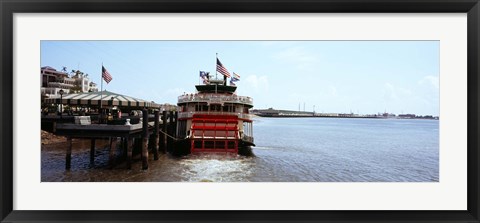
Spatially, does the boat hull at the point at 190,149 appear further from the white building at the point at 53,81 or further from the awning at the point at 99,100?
the white building at the point at 53,81

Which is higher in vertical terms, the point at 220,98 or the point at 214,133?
the point at 220,98

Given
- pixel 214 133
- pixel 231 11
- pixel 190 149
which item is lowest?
pixel 190 149

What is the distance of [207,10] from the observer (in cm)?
497

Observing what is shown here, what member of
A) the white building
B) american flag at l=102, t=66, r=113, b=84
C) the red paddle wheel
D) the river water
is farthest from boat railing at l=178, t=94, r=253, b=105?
american flag at l=102, t=66, r=113, b=84

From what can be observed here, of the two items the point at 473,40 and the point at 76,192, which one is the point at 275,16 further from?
the point at 76,192

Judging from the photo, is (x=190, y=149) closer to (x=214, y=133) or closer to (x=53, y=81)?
(x=214, y=133)

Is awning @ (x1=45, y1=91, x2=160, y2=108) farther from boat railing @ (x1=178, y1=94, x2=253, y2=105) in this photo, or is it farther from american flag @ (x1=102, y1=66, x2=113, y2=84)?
boat railing @ (x1=178, y1=94, x2=253, y2=105)

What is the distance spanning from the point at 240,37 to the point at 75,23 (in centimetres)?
317

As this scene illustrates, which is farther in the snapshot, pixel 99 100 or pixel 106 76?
pixel 106 76

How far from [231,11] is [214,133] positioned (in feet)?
36.0

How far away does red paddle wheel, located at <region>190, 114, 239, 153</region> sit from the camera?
49.2 feet

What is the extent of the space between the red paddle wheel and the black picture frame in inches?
387

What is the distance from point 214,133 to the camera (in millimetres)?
15492

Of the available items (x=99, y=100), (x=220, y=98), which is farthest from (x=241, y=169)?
(x=99, y=100)
